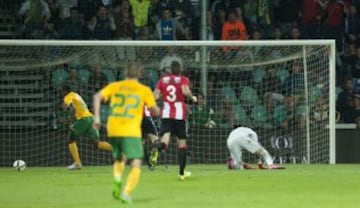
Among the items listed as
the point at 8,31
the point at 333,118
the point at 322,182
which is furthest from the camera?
the point at 8,31

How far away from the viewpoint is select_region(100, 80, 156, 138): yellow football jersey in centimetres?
1285

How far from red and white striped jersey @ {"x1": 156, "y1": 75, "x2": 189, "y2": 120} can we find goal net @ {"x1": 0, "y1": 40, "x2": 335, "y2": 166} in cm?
506

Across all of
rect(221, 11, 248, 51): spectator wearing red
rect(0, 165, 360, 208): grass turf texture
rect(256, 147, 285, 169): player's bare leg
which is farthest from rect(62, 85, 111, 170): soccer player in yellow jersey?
rect(221, 11, 248, 51): spectator wearing red

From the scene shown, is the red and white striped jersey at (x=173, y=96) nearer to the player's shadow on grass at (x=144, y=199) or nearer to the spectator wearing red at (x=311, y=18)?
the player's shadow on grass at (x=144, y=199)

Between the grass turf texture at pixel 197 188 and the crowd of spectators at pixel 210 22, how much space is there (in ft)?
19.1

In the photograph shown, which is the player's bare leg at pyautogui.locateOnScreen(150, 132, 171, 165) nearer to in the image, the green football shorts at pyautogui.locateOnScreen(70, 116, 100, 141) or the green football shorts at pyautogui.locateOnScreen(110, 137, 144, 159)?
the green football shorts at pyautogui.locateOnScreen(70, 116, 100, 141)

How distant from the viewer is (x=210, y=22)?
24984 mm

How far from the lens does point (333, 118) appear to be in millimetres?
21219

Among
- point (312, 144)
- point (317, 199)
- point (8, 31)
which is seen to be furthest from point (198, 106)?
point (317, 199)

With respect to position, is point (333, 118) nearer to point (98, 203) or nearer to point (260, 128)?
point (260, 128)

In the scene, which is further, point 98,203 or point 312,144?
point 312,144

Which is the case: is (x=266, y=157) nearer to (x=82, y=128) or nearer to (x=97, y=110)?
(x=82, y=128)

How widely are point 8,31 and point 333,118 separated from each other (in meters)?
9.33

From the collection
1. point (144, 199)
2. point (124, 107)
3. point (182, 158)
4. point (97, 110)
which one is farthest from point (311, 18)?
point (97, 110)
